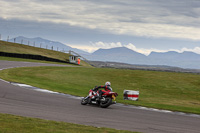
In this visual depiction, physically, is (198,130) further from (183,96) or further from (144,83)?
(144,83)

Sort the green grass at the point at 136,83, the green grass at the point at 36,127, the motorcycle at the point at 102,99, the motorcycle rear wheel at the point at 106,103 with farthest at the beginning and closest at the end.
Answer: the green grass at the point at 136,83 < the motorcycle at the point at 102,99 < the motorcycle rear wheel at the point at 106,103 < the green grass at the point at 36,127

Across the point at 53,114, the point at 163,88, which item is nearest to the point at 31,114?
the point at 53,114

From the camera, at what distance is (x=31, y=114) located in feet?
38.9

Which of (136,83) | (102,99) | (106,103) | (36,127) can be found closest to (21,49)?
(136,83)

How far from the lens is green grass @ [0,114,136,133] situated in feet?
28.4

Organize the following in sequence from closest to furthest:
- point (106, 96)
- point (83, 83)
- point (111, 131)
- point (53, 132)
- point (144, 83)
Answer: point (53, 132) → point (111, 131) → point (106, 96) → point (83, 83) → point (144, 83)

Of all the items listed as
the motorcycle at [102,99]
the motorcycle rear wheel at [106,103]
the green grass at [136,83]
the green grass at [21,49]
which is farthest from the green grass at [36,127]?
the green grass at [21,49]

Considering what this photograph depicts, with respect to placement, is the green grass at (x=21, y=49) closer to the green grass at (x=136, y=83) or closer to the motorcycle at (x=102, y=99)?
the green grass at (x=136, y=83)

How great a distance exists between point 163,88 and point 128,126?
2176 centimetres

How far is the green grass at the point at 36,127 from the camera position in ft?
28.4

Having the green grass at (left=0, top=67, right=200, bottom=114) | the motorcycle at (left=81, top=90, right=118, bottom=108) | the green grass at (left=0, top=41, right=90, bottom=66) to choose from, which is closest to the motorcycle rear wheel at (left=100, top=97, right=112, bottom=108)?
the motorcycle at (left=81, top=90, right=118, bottom=108)

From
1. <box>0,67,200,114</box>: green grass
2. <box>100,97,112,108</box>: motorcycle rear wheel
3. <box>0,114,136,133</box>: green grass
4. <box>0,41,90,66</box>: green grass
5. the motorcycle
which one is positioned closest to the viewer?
<box>0,114,136,133</box>: green grass

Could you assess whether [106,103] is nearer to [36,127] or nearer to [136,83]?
[36,127]

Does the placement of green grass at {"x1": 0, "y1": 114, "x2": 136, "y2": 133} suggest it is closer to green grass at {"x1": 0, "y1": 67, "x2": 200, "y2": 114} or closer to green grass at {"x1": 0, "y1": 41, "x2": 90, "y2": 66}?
green grass at {"x1": 0, "y1": 67, "x2": 200, "y2": 114}
